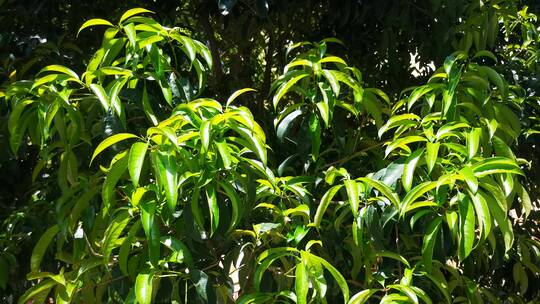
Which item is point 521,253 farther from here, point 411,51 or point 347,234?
point 347,234

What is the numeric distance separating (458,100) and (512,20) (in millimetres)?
1160

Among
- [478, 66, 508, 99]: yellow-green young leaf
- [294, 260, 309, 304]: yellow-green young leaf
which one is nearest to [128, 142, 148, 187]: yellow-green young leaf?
[294, 260, 309, 304]: yellow-green young leaf

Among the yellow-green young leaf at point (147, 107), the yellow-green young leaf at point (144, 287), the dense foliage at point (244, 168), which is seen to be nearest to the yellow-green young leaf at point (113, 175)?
the dense foliage at point (244, 168)

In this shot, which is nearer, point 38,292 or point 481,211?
point 481,211

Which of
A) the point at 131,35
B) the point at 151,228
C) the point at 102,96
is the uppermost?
the point at 131,35

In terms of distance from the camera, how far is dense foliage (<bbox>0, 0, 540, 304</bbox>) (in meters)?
1.61

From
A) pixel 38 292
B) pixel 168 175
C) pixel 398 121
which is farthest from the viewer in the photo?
pixel 398 121

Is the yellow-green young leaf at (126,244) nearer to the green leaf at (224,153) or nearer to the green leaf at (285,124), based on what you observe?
the green leaf at (224,153)

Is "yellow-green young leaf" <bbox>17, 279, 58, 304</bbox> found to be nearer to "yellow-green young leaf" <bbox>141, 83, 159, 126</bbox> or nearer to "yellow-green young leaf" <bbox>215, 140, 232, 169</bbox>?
"yellow-green young leaf" <bbox>141, 83, 159, 126</bbox>

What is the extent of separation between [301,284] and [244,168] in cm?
32

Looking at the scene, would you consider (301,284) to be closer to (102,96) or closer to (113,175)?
(113,175)

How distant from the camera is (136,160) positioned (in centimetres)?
150

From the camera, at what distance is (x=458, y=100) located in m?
2.07

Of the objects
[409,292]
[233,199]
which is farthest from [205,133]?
[409,292]
